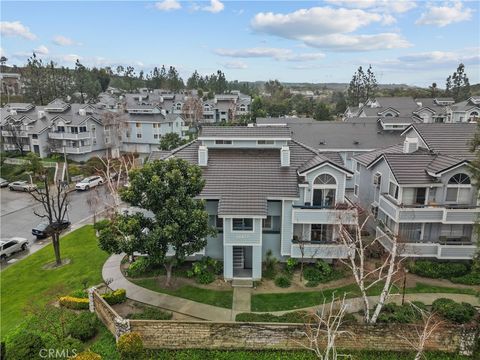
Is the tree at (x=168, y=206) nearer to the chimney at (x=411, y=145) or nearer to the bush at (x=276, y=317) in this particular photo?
the bush at (x=276, y=317)

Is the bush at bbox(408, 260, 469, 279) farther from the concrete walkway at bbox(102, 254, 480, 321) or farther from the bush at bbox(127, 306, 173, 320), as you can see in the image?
the bush at bbox(127, 306, 173, 320)

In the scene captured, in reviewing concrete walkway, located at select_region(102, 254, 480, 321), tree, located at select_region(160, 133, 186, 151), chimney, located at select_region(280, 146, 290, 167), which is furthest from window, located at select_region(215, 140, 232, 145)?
tree, located at select_region(160, 133, 186, 151)

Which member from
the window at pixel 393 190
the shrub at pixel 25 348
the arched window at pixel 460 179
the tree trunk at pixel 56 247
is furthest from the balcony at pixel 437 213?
the tree trunk at pixel 56 247

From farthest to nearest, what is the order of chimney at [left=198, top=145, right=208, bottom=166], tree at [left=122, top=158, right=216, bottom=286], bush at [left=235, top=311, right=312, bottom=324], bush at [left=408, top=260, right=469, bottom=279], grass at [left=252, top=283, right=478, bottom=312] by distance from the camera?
chimney at [left=198, top=145, right=208, bottom=166], bush at [left=408, top=260, right=469, bottom=279], grass at [left=252, top=283, right=478, bottom=312], tree at [left=122, top=158, right=216, bottom=286], bush at [left=235, top=311, right=312, bottom=324]

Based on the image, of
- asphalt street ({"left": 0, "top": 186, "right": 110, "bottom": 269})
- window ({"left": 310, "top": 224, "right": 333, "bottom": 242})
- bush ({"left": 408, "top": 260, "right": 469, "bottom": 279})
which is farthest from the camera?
asphalt street ({"left": 0, "top": 186, "right": 110, "bottom": 269})

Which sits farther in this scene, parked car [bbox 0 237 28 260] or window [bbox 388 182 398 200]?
parked car [bbox 0 237 28 260]

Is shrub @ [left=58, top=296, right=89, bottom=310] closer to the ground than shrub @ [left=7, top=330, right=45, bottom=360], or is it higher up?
closer to the ground

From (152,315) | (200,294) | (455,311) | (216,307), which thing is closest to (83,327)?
(152,315)
